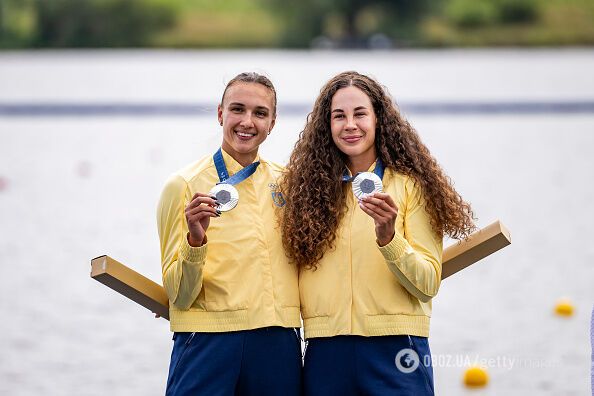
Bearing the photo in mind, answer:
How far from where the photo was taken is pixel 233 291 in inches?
92.9

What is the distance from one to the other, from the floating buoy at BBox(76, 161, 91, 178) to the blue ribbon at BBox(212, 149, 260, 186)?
7974 millimetres

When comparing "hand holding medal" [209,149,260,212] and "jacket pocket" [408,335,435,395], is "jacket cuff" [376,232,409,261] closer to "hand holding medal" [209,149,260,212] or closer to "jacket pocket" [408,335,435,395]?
"jacket pocket" [408,335,435,395]

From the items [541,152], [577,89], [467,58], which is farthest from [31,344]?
[467,58]

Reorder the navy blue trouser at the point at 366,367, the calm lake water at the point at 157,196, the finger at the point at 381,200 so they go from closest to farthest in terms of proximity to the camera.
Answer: the finger at the point at 381,200
the navy blue trouser at the point at 366,367
the calm lake water at the point at 157,196

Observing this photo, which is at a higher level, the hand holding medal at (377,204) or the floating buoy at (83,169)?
the floating buoy at (83,169)

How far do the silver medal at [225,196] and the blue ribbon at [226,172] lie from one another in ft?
0.27

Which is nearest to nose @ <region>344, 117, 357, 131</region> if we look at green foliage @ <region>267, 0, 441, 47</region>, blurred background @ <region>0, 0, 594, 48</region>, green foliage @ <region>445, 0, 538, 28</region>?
blurred background @ <region>0, 0, 594, 48</region>

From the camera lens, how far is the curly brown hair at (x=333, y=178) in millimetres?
2387

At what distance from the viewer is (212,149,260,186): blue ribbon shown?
2.40 meters

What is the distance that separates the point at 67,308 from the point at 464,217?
3.34 meters

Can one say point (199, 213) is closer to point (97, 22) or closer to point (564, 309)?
point (564, 309)

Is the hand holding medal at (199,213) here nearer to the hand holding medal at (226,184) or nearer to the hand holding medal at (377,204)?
the hand holding medal at (226,184)

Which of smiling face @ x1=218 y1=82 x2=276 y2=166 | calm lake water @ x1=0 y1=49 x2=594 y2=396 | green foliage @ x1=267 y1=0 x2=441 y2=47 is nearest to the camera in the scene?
smiling face @ x1=218 y1=82 x2=276 y2=166

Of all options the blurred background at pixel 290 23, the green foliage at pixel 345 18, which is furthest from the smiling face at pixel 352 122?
the green foliage at pixel 345 18
